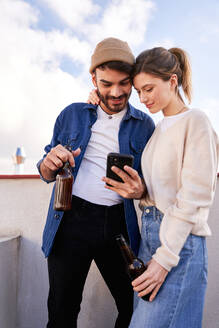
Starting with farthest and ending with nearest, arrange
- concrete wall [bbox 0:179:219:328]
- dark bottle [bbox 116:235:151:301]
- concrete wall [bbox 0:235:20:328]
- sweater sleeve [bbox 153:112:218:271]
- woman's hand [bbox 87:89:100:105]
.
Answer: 1. concrete wall [bbox 0:179:219:328]
2. concrete wall [bbox 0:235:20:328]
3. woman's hand [bbox 87:89:100:105]
4. dark bottle [bbox 116:235:151:301]
5. sweater sleeve [bbox 153:112:218:271]

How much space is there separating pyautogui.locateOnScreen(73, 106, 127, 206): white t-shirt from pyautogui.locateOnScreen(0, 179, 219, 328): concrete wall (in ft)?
2.36

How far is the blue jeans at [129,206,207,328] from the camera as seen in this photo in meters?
1.04

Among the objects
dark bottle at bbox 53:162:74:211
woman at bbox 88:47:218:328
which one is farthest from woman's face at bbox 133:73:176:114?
dark bottle at bbox 53:162:74:211

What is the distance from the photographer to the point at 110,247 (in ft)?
4.99

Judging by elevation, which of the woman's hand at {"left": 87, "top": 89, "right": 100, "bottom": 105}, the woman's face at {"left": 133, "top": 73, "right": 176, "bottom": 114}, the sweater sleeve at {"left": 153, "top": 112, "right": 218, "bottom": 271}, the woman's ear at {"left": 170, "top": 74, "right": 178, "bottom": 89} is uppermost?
the woman's hand at {"left": 87, "top": 89, "right": 100, "bottom": 105}

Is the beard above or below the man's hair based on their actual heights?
below

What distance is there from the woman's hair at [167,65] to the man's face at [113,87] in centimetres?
12

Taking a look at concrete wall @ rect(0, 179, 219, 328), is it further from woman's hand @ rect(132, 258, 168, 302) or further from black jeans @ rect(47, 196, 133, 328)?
woman's hand @ rect(132, 258, 168, 302)

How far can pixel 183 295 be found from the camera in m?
1.04

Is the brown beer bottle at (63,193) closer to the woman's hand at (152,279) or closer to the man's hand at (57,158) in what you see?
the man's hand at (57,158)

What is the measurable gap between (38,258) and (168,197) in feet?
4.88

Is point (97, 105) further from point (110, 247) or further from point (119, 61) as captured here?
point (110, 247)

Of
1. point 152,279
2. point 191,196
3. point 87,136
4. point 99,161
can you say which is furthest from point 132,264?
point 87,136

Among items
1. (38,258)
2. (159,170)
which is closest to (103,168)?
(159,170)
